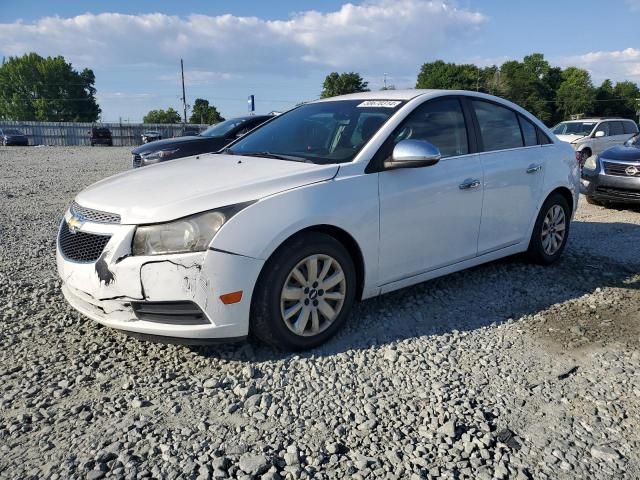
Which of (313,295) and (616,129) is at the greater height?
(616,129)

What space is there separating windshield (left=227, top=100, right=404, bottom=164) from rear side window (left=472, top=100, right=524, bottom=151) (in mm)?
963

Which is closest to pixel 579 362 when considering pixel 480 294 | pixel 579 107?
pixel 480 294

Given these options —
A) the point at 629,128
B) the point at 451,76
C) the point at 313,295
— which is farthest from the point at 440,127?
the point at 451,76

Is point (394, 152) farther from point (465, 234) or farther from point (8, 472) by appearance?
point (8, 472)

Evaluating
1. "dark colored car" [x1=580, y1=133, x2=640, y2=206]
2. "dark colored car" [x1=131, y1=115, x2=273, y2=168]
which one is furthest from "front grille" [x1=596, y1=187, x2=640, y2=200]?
"dark colored car" [x1=131, y1=115, x2=273, y2=168]

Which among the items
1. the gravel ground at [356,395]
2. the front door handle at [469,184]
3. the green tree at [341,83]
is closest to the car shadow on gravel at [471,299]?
the gravel ground at [356,395]

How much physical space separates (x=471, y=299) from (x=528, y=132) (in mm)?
1843

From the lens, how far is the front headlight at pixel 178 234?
10.2ft

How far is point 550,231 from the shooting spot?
18.0 feet

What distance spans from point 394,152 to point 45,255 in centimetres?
398

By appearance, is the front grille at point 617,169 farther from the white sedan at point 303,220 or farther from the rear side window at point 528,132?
the white sedan at point 303,220

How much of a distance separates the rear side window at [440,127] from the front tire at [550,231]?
4.55 feet

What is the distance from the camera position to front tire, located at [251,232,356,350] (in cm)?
327

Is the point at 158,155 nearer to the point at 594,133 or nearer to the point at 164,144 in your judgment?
the point at 164,144
